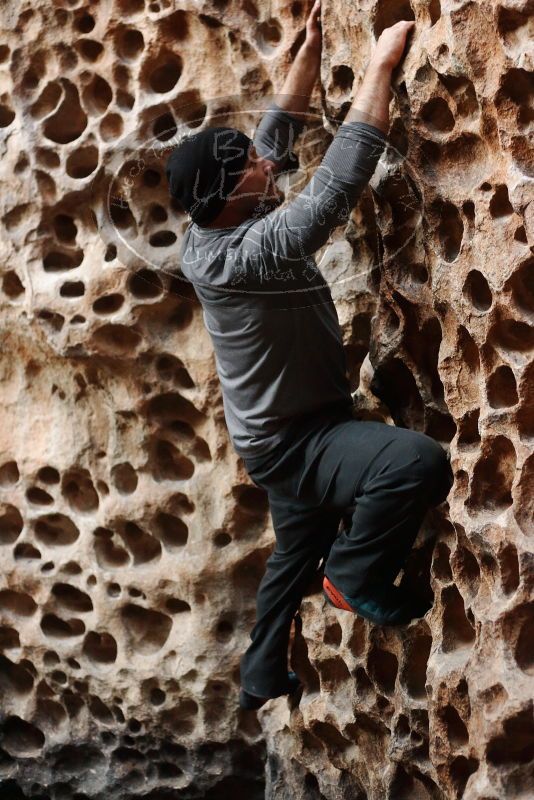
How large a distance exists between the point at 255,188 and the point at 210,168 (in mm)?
111

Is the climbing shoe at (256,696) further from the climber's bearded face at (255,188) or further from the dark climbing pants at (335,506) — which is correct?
the climber's bearded face at (255,188)

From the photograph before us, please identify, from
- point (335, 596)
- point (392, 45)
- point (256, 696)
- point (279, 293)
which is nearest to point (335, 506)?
point (335, 596)

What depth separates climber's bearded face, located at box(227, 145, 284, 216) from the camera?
96.6 inches

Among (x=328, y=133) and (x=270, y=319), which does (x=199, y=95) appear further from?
(x=270, y=319)

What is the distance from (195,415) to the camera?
321 cm

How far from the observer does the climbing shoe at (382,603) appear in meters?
2.49

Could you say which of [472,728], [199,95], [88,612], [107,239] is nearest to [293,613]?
[472,728]

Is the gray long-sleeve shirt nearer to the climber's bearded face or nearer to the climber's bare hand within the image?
the climber's bearded face

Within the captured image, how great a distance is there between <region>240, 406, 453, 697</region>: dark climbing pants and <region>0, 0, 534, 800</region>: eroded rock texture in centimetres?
11

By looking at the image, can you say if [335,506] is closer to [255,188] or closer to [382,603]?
[382,603]

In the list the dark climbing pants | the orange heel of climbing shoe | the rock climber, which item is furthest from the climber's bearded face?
the orange heel of climbing shoe

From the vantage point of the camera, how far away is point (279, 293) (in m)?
2.48

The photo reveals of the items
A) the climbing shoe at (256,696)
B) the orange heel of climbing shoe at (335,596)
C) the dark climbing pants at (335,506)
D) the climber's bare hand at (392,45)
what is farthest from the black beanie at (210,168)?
the climbing shoe at (256,696)

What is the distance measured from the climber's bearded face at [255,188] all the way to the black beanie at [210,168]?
15 mm
